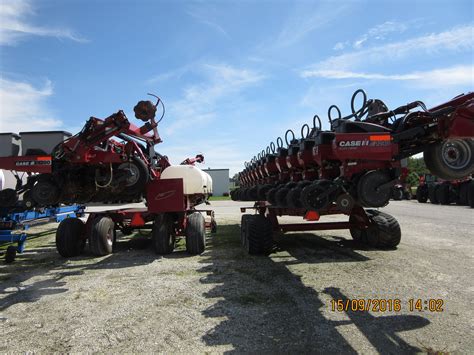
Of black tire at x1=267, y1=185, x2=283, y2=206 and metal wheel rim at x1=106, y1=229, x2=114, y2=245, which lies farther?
metal wheel rim at x1=106, y1=229, x2=114, y2=245

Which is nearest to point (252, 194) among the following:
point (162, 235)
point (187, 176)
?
point (187, 176)

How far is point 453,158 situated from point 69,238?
743 cm

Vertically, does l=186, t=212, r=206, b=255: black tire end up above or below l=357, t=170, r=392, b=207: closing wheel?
below

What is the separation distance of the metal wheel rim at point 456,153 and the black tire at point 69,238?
733cm

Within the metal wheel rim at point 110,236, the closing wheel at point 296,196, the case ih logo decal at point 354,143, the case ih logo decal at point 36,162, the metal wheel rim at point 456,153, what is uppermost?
the case ih logo decal at point 36,162

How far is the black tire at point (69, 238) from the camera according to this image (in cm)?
778

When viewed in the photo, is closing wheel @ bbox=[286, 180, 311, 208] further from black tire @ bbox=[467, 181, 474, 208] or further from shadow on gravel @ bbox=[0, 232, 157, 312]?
black tire @ bbox=[467, 181, 474, 208]

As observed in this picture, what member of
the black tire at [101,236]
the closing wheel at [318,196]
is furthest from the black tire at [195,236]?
the closing wheel at [318,196]

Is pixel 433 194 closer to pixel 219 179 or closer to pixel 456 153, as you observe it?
pixel 456 153

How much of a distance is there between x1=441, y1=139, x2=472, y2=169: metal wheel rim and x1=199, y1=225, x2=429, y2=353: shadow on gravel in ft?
5.93

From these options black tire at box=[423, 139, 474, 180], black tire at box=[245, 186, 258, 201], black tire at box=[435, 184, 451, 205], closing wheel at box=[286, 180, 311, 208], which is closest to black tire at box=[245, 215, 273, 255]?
closing wheel at box=[286, 180, 311, 208]

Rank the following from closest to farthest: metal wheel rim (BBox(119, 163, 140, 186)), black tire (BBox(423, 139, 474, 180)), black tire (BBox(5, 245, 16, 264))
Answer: black tire (BBox(423, 139, 474, 180)), metal wheel rim (BBox(119, 163, 140, 186)), black tire (BBox(5, 245, 16, 264))

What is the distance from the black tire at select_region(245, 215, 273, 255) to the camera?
7148 mm

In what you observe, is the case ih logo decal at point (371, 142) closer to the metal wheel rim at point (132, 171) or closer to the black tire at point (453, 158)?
the black tire at point (453, 158)
